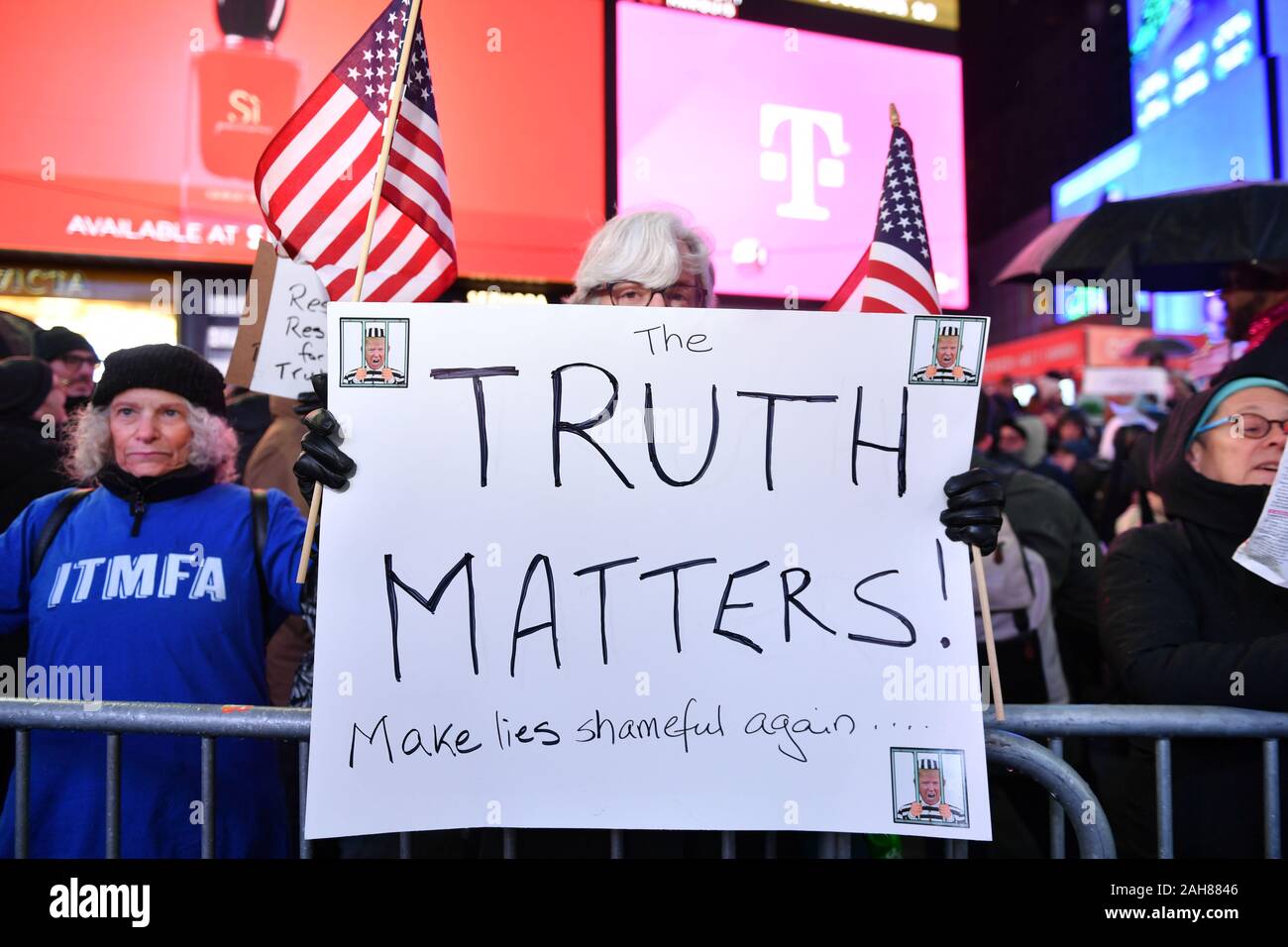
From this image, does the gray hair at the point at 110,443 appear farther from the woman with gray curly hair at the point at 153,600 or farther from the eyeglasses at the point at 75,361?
the eyeglasses at the point at 75,361

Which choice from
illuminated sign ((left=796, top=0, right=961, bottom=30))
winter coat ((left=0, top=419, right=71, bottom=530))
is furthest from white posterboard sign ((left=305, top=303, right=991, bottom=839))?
illuminated sign ((left=796, top=0, right=961, bottom=30))

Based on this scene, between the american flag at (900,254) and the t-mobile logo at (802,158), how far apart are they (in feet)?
16.0

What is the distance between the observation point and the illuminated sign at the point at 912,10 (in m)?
7.28

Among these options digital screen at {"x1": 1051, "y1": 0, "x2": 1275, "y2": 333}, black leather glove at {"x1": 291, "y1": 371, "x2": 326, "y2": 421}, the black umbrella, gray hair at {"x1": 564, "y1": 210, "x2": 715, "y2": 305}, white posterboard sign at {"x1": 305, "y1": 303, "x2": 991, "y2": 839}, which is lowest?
white posterboard sign at {"x1": 305, "y1": 303, "x2": 991, "y2": 839}

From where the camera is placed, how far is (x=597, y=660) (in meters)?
1.50

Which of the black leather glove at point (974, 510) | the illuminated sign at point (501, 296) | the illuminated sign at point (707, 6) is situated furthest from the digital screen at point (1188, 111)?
the black leather glove at point (974, 510)

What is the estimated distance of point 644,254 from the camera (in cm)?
202

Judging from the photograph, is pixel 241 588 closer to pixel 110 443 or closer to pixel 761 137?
pixel 110 443

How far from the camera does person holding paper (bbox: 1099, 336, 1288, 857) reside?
184 centimetres

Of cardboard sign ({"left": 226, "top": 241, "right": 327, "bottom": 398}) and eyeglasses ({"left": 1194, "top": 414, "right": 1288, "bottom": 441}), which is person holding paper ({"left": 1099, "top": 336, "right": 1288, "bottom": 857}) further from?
cardboard sign ({"left": 226, "top": 241, "right": 327, "bottom": 398})

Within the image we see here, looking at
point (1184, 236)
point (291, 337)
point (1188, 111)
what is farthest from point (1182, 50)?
point (291, 337)

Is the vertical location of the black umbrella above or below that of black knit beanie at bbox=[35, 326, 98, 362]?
above

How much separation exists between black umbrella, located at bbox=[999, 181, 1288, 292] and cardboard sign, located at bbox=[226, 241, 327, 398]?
3.36 metres
